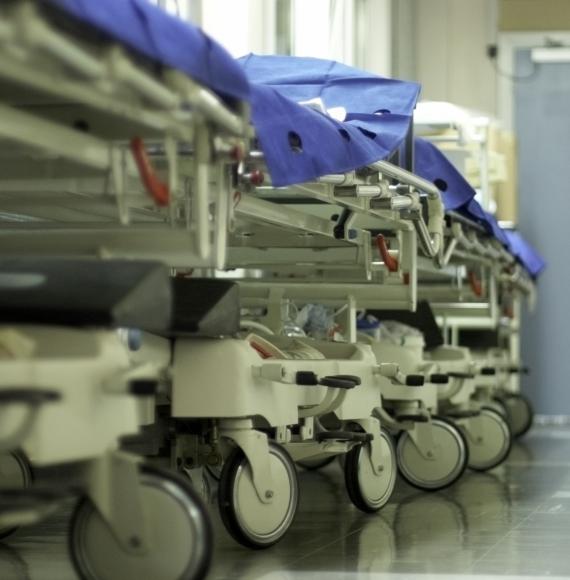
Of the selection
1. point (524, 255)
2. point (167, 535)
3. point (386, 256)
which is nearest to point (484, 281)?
point (524, 255)

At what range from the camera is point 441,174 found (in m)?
6.00

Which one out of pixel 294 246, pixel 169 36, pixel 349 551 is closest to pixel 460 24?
pixel 294 246

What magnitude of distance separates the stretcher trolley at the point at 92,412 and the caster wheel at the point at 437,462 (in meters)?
3.13

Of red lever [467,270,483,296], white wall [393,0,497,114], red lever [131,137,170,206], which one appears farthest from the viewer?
white wall [393,0,497,114]

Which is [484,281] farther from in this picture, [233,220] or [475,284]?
[233,220]

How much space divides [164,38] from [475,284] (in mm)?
5365

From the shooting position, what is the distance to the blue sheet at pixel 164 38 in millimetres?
2533

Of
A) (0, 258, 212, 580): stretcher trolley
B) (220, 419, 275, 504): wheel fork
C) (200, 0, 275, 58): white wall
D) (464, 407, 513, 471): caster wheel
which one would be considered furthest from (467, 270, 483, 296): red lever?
(0, 258, 212, 580): stretcher trolley

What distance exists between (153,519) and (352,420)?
209cm

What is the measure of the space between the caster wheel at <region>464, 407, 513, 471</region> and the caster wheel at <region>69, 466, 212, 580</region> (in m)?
4.31

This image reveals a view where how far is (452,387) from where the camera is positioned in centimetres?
670

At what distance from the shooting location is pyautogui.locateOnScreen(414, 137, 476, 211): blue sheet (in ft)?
19.5

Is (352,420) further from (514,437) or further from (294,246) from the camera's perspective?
(514,437)

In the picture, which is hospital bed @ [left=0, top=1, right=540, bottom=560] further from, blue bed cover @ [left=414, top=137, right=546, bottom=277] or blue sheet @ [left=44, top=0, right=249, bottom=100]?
blue bed cover @ [left=414, top=137, right=546, bottom=277]
